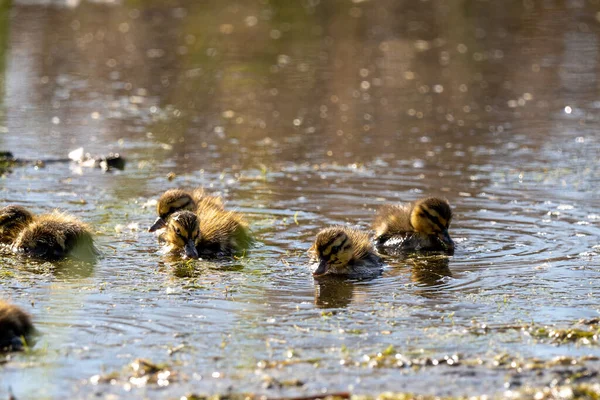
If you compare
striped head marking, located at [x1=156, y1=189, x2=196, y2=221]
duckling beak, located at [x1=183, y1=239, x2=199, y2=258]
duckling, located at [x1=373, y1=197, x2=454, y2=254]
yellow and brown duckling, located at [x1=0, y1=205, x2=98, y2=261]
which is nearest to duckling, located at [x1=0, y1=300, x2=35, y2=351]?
yellow and brown duckling, located at [x1=0, y1=205, x2=98, y2=261]

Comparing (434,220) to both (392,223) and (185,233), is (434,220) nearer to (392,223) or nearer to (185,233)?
(392,223)

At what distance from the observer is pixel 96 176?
1053cm

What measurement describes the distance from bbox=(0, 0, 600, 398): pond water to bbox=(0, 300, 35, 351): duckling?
0.14 m

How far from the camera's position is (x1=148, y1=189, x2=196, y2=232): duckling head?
8.45 meters

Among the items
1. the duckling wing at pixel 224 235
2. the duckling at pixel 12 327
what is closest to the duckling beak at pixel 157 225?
the duckling wing at pixel 224 235

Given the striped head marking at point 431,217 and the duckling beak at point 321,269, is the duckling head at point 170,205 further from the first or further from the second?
the striped head marking at point 431,217

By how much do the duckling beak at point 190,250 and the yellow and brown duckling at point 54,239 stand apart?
25.1 inches

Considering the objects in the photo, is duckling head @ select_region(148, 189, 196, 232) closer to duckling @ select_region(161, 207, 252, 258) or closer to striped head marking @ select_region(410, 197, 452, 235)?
duckling @ select_region(161, 207, 252, 258)

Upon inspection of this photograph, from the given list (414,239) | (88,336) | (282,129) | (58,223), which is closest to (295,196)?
(414,239)

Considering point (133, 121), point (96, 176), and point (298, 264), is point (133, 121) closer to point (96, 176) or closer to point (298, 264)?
point (96, 176)

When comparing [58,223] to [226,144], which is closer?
[58,223]

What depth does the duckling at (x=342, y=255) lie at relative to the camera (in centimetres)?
731

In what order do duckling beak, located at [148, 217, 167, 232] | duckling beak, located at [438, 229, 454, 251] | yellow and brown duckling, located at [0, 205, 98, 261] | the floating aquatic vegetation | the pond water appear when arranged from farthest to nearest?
duckling beak, located at [148, 217, 167, 232], duckling beak, located at [438, 229, 454, 251], yellow and brown duckling, located at [0, 205, 98, 261], the floating aquatic vegetation, the pond water

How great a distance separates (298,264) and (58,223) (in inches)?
69.0
